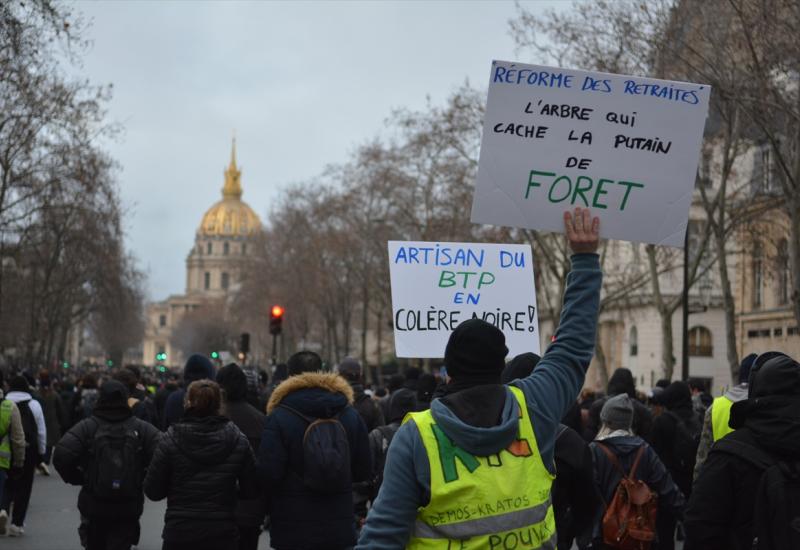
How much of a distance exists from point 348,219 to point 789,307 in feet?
80.2

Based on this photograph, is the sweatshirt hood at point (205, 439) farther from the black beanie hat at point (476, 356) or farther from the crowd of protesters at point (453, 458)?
the black beanie hat at point (476, 356)

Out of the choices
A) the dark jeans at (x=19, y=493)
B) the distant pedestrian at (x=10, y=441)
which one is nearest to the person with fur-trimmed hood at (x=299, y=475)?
the distant pedestrian at (x=10, y=441)

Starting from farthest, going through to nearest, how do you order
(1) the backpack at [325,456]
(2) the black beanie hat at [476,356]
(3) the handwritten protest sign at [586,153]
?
(1) the backpack at [325,456], (3) the handwritten protest sign at [586,153], (2) the black beanie hat at [476,356]

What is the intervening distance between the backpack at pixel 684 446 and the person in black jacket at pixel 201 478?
4.66 m

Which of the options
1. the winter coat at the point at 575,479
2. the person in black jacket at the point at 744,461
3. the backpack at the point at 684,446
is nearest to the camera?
the person in black jacket at the point at 744,461

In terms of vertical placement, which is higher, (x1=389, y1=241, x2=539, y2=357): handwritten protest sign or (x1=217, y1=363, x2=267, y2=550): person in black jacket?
(x1=389, y1=241, x2=539, y2=357): handwritten protest sign

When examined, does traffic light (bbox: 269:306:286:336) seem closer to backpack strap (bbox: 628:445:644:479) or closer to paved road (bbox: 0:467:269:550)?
paved road (bbox: 0:467:269:550)

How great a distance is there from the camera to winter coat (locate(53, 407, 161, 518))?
28.8ft

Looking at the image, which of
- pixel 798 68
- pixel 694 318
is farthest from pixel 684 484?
pixel 694 318

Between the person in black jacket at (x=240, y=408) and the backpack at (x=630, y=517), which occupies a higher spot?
the person in black jacket at (x=240, y=408)

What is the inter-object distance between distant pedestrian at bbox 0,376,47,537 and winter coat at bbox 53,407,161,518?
5.22 metres

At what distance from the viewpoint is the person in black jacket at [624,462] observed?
772 centimetres

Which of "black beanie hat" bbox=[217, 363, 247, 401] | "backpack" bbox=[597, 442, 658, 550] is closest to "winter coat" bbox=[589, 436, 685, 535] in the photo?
"backpack" bbox=[597, 442, 658, 550]

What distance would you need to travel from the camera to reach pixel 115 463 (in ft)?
28.9
